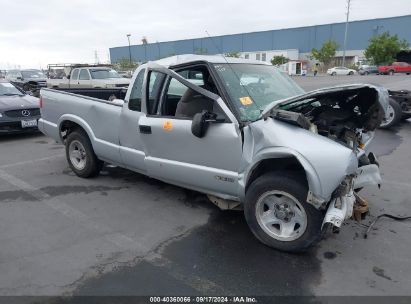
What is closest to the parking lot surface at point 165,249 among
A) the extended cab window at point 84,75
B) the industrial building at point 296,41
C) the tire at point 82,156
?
the tire at point 82,156

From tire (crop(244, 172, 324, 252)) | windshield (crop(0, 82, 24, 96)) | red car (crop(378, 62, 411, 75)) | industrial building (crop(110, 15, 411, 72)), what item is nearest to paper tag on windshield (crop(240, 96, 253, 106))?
tire (crop(244, 172, 324, 252))

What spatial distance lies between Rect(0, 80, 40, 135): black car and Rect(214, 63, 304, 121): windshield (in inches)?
263

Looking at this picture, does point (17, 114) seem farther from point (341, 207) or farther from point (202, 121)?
point (341, 207)

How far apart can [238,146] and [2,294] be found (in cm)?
237

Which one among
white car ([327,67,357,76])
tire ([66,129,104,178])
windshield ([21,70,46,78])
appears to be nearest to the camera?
tire ([66,129,104,178])

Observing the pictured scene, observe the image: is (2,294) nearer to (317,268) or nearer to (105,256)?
(105,256)

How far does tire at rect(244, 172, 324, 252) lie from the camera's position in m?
3.28

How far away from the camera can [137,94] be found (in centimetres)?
456

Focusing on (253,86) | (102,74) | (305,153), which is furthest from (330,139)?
(102,74)

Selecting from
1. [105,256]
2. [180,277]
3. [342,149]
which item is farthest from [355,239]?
[105,256]

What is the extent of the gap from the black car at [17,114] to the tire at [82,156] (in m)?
3.91

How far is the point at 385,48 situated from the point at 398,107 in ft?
175

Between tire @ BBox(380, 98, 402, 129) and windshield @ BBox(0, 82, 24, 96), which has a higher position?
windshield @ BBox(0, 82, 24, 96)

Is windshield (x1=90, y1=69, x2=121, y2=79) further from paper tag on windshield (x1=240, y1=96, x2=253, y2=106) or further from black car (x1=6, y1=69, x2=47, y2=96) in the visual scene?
paper tag on windshield (x1=240, y1=96, x2=253, y2=106)
